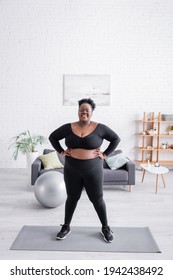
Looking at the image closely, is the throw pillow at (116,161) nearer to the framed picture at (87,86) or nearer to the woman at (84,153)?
the framed picture at (87,86)

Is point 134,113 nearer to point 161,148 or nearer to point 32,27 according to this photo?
point 161,148

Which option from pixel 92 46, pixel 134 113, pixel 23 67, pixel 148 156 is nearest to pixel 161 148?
pixel 148 156

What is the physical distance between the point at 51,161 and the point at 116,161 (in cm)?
106

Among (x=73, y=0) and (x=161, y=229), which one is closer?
(x=161, y=229)

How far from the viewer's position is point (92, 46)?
18.5ft

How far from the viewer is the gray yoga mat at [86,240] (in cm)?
243

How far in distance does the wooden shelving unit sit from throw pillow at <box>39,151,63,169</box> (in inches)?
81.2

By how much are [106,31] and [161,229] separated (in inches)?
168

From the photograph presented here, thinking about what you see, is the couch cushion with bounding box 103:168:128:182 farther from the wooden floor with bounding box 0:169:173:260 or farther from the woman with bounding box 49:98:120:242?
the woman with bounding box 49:98:120:242

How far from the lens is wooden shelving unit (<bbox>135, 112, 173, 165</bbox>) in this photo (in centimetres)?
569

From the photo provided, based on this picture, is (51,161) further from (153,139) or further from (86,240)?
(153,139)

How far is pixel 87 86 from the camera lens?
566 centimetres

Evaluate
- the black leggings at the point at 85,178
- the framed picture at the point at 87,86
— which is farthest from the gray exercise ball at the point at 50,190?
the framed picture at the point at 87,86

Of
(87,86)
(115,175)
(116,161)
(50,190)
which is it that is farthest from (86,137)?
(87,86)
